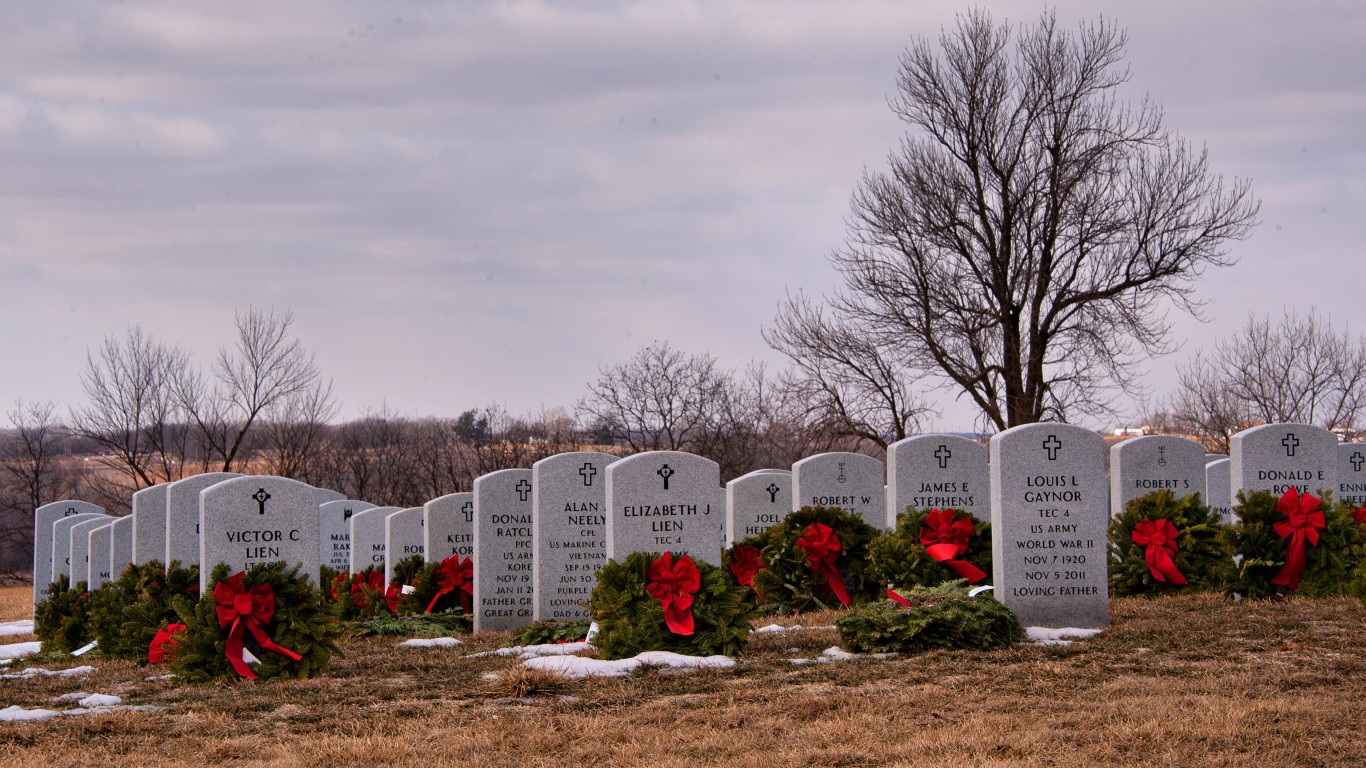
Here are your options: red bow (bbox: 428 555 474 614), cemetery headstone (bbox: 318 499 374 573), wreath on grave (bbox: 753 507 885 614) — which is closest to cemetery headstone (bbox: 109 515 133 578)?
red bow (bbox: 428 555 474 614)

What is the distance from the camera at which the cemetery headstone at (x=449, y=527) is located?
15.0 metres

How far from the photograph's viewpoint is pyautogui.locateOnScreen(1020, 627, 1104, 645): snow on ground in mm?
9734

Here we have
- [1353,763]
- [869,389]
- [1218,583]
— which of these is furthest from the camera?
[869,389]

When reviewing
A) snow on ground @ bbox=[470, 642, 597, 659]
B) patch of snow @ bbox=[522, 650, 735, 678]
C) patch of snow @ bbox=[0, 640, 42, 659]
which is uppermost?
patch of snow @ bbox=[522, 650, 735, 678]

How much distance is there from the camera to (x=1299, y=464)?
45.2 ft

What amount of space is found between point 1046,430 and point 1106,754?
507 cm

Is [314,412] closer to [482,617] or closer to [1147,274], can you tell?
[1147,274]

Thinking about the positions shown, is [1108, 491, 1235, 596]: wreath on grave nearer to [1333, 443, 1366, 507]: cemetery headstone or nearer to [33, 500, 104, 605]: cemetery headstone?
[1333, 443, 1366, 507]: cemetery headstone

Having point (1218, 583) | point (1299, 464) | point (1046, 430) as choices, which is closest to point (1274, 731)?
point (1046, 430)

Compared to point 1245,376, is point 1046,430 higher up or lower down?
lower down

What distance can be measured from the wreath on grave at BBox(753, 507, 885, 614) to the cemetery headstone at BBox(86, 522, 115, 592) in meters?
8.71

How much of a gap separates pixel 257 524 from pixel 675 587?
310cm

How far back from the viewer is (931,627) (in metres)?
9.47

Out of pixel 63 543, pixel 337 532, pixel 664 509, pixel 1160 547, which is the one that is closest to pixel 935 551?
pixel 1160 547
